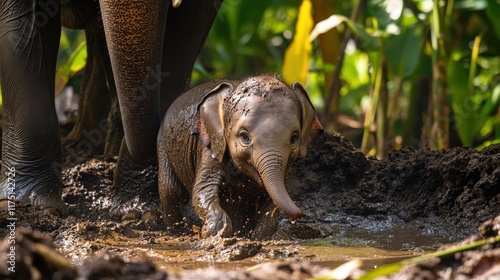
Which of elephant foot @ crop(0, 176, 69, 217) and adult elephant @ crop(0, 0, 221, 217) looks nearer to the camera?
adult elephant @ crop(0, 0, 221, 217)

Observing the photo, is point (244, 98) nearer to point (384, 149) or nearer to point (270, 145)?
point (270, 145)

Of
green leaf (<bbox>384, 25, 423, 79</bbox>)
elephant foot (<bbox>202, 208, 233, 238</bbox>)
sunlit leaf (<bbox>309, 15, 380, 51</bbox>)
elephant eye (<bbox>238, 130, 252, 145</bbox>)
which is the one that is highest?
sunlit leaf (<bbox>309, 15, 380, 51</bbox>)

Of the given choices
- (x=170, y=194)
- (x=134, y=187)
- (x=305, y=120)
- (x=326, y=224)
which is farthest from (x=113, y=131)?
(x=305, y=120)

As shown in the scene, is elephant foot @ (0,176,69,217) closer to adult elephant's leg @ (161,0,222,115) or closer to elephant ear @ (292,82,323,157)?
adult elephant's leg @ (161,0,222,115)

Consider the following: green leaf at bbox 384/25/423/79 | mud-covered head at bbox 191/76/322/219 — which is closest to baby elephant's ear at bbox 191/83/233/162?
mud-covered head at bbox 191/76/322/219

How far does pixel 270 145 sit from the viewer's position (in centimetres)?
520

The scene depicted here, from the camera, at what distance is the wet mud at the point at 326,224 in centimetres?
373

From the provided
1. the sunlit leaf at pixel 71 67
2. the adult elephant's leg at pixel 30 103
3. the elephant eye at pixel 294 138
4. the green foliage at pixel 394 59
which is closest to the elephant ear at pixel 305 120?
the elephant eye at pixel 294 138

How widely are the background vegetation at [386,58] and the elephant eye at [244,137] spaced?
2499 mm

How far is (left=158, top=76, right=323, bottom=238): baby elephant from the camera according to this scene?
523 centimetres

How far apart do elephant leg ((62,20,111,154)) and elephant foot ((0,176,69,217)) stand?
129 cm

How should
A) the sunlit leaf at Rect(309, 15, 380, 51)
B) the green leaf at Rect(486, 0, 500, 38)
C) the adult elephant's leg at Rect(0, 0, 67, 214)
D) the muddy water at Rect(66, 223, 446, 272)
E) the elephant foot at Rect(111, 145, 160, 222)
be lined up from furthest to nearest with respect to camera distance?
the green leaf at Rect(486, 0, 500, 38)
the sunlit leaf at Rect(309, 15, 380, 51)
the elephant foot at Rect(111, 145, 160, 222)
the adult elephant's leg at Rect(0, 0, 67, 214)
the muddy water at Rect(66, 223, 446, 272)

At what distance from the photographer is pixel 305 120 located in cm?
554

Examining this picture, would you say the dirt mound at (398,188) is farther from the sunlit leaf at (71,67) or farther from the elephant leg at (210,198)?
the sunlit leaf at (71,67)
